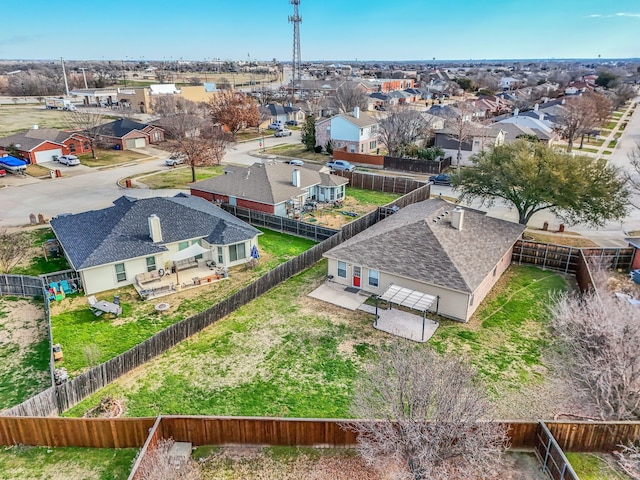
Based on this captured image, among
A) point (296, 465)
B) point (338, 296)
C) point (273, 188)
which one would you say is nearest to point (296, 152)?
point (273, 188)

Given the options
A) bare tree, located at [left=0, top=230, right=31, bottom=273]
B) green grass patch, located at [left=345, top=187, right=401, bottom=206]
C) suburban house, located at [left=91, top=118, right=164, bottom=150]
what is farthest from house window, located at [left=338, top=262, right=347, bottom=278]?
suburban house, located at [left=91, top=118, right=164, bottom=150]

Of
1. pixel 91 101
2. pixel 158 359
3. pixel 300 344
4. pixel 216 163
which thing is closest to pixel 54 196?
pixel 216 163

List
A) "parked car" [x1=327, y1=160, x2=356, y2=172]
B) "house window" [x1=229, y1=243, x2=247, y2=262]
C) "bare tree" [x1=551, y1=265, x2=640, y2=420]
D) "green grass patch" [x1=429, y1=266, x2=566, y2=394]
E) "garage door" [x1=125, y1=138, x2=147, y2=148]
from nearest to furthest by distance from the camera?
"bare tree" [x1=551, y1=265, x2=640, y2=420], "green grass patch" [x1=429, y1=266, x2=566, y2=394], "house window" [x1=229, y1=243, x2=247, y2=262], "parked car" [x1=327, y1=160, x2=356, y2=172], "garage door" [x1=125, y1=138, x2=147, y2=148]

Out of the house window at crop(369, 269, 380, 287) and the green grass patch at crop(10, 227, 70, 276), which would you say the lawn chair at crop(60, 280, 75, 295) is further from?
the house window at crop(369, 269, 380, 287)

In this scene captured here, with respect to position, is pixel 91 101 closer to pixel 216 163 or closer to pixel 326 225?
pixel 216 163

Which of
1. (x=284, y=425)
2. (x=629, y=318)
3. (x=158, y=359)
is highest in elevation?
(x=629, y=318)

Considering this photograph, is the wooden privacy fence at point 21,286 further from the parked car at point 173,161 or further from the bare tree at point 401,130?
the bare tree at point 401,130
